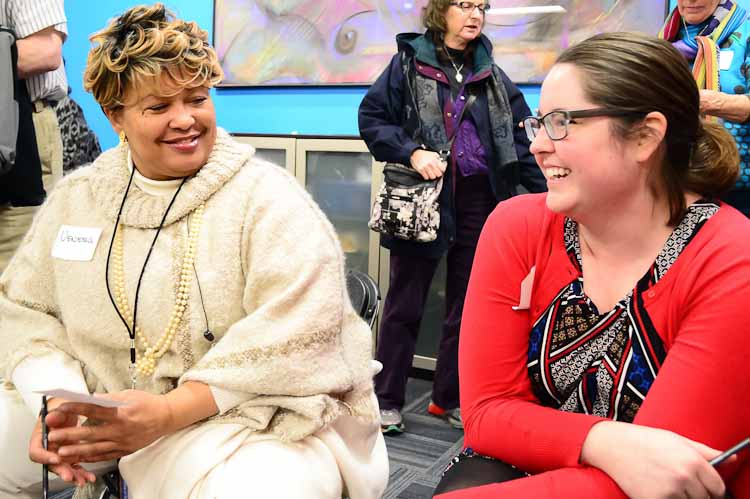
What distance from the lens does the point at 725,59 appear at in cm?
205

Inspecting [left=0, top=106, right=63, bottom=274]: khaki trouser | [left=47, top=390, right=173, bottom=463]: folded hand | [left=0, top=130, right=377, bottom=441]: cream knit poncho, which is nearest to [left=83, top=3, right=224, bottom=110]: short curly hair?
[left=0, top=130, right=377, bottom=441]: cream knit poncho

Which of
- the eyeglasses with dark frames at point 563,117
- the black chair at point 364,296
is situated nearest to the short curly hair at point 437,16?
the black chair at point 364,296

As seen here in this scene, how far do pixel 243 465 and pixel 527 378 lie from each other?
0.49m

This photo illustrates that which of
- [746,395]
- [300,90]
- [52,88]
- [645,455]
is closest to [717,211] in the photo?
[746,395]

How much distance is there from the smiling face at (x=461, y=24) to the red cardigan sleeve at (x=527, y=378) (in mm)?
1455

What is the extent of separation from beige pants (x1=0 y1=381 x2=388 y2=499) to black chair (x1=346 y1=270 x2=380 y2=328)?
391mm

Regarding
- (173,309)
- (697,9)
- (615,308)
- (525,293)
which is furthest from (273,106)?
(615,308)

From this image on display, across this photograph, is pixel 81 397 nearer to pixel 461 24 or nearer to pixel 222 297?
pixel 222 297

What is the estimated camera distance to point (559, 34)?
11.0ft

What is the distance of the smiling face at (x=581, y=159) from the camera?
1107 millimetres

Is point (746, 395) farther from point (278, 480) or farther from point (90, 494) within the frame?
point (90, 494)

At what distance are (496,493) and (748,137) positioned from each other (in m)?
1.50

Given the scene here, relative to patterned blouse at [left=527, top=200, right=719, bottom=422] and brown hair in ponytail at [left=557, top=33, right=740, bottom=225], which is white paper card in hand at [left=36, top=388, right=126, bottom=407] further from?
brown hair in ponytail at [left=557, top=33, right=740, bottom=225]

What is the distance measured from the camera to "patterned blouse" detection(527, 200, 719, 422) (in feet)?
3.61
